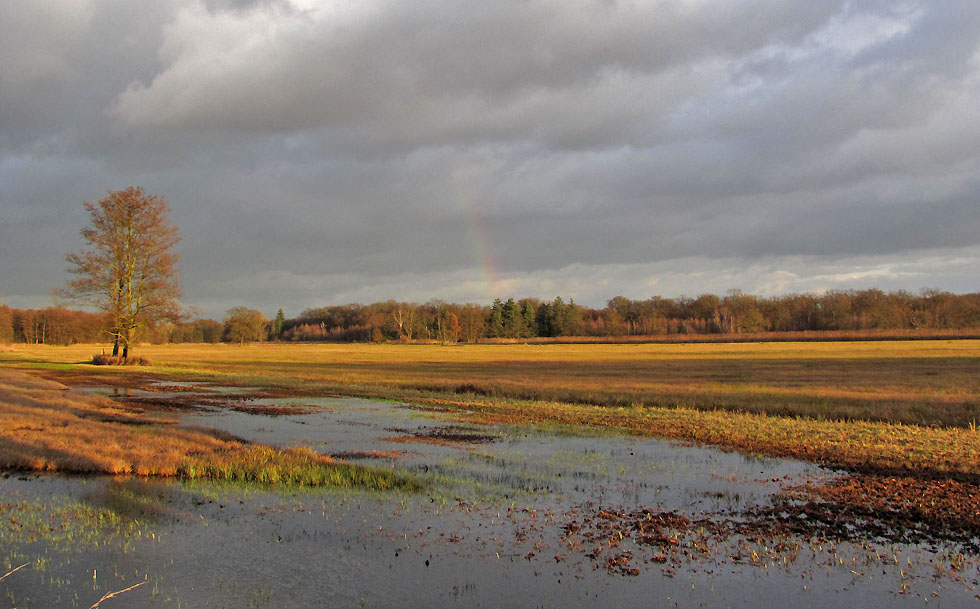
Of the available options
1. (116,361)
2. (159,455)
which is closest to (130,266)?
(116,361)

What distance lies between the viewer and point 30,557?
7844 millimetres

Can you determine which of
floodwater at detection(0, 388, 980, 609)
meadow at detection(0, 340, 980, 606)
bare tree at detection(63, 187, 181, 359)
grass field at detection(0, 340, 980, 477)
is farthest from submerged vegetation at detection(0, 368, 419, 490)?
bare tree at detection(63, 187, 181, 359)

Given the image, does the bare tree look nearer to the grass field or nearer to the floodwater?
the grass field

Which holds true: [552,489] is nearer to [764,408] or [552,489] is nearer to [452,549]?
[452,549]

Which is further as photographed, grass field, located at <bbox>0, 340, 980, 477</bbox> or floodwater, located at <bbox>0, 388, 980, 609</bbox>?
grass field, located at <bbox>0, 340, 980, 477</bbox>

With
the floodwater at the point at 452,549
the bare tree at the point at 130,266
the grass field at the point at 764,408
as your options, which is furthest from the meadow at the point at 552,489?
the bare tree at the point at 130,266

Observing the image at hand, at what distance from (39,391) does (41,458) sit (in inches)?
685

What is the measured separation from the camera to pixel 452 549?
848 cm

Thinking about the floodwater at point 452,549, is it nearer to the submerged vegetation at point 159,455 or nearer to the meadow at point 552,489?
the meadow at point 552,489

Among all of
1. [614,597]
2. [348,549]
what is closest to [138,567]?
[348,549]

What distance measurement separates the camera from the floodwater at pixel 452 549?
703 centimetres

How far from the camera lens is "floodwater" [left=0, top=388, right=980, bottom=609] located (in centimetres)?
703

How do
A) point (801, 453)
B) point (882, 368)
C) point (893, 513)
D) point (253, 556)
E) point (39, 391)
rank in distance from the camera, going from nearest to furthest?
point (253, 556), point (893, 513), point (801, 453), point (39, 391), point (882, 368)

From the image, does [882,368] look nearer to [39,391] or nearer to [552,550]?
[552,550]
